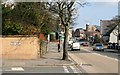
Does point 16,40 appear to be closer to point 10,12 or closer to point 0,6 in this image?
point 0,6

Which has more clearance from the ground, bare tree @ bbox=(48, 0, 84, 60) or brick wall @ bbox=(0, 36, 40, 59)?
bare tree @ bbox=(48, 0, 84, 60)

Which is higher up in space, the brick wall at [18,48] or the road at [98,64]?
A: the brick wall at [18,48]

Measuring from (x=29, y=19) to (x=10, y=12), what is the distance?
3.53 meters

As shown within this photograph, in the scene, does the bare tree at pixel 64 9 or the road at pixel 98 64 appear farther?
the bare tree at pixel 64 9

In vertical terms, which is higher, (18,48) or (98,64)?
(18,48)

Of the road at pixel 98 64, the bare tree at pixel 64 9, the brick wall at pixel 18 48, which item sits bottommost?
the road at pixel 98 64

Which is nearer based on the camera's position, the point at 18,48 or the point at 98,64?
the point at 98,64

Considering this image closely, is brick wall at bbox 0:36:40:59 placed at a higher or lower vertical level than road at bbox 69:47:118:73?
higher

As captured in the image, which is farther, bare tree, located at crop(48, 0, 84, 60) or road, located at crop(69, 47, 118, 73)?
bare tree, located at crop(48, 0, 84, 60)

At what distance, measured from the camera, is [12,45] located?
3256 centimetres

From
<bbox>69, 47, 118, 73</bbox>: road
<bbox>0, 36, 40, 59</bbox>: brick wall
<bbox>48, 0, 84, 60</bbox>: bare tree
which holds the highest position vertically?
<bbox>48, 0, 84, 60</bbox>: bare tree

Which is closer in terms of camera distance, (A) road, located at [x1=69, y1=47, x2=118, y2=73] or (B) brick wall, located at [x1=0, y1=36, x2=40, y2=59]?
(A) road, located at [x1=69, y1=47, x2=118, y2=73]

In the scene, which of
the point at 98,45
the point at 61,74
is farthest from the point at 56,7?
the point at 98,45

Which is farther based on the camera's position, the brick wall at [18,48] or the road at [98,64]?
the brick wall at [18,48]
